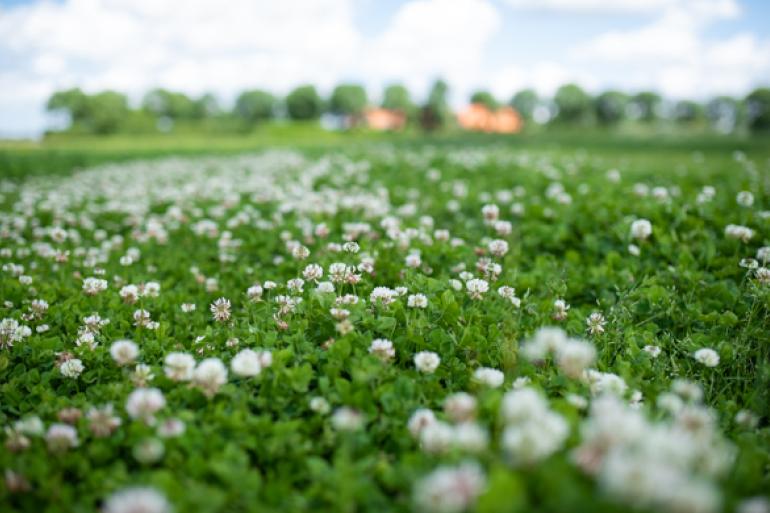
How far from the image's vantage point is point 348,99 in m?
87.5

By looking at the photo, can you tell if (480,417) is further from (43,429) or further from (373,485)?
(43,429)

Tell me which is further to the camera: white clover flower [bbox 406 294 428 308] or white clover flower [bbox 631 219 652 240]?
white clover flower [bbox 631 219 652 240]

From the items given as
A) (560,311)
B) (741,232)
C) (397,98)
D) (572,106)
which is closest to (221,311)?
(560,311)

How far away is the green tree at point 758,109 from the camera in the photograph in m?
72.8

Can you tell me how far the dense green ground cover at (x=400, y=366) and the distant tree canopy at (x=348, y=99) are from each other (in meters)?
83.6

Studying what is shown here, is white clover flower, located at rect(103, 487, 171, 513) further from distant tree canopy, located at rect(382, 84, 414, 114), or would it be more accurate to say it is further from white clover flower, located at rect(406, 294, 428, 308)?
distant tree canopy, located at rect(382, 84, 414, 114)

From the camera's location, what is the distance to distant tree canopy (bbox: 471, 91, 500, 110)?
88412mm

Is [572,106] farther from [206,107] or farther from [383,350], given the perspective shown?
[383,350]

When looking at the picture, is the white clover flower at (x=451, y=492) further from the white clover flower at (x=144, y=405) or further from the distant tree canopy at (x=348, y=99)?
the distant tree canopy at (x=348, y=99)

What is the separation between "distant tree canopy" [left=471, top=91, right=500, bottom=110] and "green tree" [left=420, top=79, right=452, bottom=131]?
53.4ft

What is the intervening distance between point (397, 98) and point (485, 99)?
1557 cm

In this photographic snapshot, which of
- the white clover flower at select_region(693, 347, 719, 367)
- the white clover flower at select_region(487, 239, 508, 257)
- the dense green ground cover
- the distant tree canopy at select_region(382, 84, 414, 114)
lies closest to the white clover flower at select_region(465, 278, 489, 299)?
the dense green ground cover

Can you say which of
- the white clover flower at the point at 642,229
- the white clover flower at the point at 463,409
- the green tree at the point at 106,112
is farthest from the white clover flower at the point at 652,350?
the green tree at the point at 106,112

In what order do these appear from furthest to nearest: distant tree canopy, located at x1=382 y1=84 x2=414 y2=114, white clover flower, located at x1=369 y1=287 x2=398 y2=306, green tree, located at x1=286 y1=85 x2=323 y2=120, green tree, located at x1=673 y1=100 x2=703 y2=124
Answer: green tree, located at x1=673 y1=100 x2=703 y2=124, green tree, located at x1=286 y1=85 x2=323 y2=120, distant tree canopy, located at x1=382 y1=84 x2=414 y2=114, white clover flower, located at x1=369 y1=287 x2=398 y2=306
